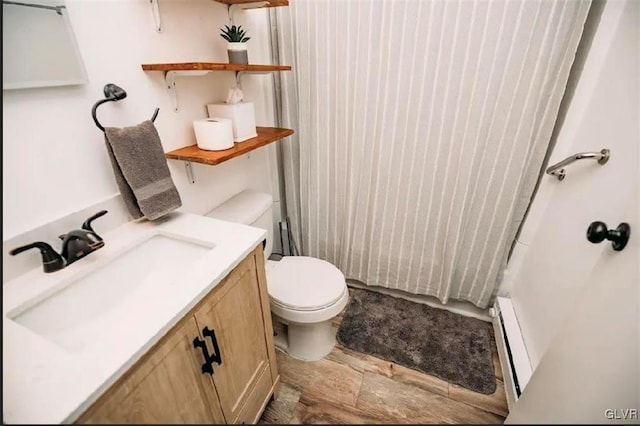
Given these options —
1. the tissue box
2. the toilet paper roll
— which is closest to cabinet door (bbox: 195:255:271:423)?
the toilet paper roll

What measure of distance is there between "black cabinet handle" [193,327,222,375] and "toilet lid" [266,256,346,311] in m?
0.51

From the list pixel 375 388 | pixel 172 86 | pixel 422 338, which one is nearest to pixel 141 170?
pixel 172 86

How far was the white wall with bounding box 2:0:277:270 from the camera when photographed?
75cm

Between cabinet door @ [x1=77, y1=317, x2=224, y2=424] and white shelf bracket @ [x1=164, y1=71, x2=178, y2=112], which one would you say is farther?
white shelf bracket @ [x1=164, y1=71, x2=178, y2=112]

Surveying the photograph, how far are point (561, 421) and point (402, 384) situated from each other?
4.32 feet

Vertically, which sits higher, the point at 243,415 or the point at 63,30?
the point at 63,30

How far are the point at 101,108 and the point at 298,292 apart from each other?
1.04m

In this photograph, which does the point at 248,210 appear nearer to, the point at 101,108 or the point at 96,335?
the point at 101,108

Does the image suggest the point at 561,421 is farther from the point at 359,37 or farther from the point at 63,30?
the point at 359,37

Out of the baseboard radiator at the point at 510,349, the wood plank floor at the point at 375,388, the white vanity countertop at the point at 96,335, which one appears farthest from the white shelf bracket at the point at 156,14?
the baseboard radiator at the point at 510,349

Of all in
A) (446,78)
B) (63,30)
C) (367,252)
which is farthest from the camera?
(367,252)

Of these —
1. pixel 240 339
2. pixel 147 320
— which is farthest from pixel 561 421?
pixel 240 339

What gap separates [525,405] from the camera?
35 cm

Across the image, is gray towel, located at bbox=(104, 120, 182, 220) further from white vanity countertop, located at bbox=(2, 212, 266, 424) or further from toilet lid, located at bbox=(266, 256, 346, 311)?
toilet lid, located at bbox=(266, 256, 346, 311)
